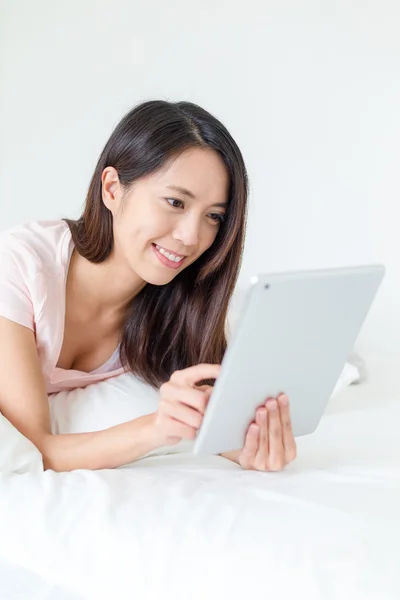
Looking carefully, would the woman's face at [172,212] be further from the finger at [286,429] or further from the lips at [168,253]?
the finger at [286,429]

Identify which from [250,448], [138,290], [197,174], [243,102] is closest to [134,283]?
[138,290]

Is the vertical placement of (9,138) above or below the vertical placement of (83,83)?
below

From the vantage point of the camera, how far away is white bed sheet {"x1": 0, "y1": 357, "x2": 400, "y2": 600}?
37.9 inches

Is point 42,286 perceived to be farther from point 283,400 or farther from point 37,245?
point 283,400

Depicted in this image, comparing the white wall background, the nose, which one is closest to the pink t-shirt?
the nose

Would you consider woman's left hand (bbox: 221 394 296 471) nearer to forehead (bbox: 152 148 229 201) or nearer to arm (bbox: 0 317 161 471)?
arm (bbox: 0 317 161 471)

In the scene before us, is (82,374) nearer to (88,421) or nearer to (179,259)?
(88,421)

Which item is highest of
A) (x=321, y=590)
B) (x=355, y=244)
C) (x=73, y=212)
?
(x=321, y=590)

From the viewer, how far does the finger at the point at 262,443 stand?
4.04 feet

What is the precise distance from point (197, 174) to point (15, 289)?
0.38m

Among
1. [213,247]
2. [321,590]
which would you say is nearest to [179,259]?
[213,247]

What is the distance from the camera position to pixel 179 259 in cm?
151

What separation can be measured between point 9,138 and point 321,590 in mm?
2300

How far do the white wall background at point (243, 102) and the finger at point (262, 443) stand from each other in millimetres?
1584
